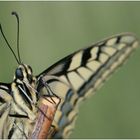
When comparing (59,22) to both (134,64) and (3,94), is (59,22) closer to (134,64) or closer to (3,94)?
(134,64)

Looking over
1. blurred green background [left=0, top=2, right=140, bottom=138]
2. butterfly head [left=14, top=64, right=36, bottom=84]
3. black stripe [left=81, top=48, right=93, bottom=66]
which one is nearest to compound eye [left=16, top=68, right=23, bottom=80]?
butterfly head [left=14, top=64, right=36, bottom=84]

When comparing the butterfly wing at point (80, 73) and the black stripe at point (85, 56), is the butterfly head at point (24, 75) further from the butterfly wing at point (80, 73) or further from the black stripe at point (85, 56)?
the black stripe at point (85, 56)

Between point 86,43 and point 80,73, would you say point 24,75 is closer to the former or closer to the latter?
point 80,73

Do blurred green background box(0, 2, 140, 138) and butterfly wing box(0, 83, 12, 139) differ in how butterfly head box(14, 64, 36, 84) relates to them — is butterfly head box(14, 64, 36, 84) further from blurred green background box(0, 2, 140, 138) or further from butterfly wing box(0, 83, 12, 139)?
blurred green background box(0, 2, 140, 138)

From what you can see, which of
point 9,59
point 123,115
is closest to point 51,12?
point 9,59

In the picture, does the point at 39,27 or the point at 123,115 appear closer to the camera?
the point at 123,115

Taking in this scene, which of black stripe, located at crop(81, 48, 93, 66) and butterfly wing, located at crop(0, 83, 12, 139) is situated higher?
black stripe, located at crop(81, 48, 93, 66)
